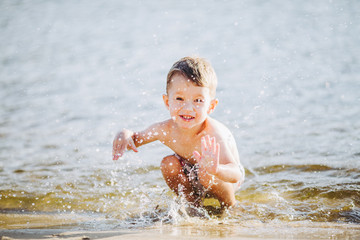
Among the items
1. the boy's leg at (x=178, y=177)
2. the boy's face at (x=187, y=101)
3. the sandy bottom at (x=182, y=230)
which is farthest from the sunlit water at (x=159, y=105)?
the boy's face at (x=187, y=101)

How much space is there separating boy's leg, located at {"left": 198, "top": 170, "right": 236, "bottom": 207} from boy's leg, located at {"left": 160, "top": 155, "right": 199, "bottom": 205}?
0.18 meters

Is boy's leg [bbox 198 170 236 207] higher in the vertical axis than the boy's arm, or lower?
lower

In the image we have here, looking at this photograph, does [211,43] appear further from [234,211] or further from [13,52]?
[234,211]

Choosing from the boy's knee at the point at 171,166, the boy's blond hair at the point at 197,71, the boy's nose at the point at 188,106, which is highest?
the boy's blond hair at the point at 197,71

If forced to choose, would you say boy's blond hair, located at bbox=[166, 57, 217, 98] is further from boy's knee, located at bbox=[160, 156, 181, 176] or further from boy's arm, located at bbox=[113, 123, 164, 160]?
boy's knee, located at bbox=[160, 156, 181, 176]

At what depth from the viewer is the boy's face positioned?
370 cm

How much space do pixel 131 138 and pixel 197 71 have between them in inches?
31.9

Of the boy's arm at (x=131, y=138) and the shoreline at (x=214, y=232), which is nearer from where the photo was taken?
the shoreline at (x=214, y=232)

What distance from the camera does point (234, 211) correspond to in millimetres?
3979

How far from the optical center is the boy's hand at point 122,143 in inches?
152

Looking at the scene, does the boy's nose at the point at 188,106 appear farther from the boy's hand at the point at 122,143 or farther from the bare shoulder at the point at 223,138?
the boy's hand at the point at 122,143

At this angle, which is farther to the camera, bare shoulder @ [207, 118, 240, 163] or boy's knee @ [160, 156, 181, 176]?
boy's knee @ [160, 156, 181, 176]

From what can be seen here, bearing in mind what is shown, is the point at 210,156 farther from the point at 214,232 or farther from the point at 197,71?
the point at 197,71

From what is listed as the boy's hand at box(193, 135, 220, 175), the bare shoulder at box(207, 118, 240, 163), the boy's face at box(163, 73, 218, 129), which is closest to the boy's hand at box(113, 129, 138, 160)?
the boy's face at box(163, 73, 218, 129)
